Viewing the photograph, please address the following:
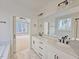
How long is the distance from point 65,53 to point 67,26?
1480 millimetres

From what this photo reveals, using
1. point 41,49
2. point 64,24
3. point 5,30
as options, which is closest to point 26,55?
point 41,49

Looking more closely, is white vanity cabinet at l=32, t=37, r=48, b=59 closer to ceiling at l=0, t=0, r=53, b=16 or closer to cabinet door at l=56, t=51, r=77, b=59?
cabinet door at l=56, t=51, r=77, b=59

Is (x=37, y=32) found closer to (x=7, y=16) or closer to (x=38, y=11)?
(x=38, y=11)

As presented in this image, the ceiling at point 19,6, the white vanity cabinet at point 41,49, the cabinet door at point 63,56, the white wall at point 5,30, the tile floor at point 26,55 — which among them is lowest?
the tile floor at point 26,55

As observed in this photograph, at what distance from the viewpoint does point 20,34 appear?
11.6m

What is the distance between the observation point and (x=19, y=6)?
19.2 ft

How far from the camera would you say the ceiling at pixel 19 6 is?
5.46 metres

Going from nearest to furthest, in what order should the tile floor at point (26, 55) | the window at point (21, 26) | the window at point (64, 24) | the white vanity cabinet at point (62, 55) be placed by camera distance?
the white vanity cabinet at point (62, 55) < the window at point (64, 24) < the tile floor at point (26, 55) < the window at point (21, 26)

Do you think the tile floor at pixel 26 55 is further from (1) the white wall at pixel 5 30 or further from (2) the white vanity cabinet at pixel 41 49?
(1) the white wall at pixel 5 30

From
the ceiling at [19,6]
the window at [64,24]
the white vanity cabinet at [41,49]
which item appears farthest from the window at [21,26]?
the window at [64,24]

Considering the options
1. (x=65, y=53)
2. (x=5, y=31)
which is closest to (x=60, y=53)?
(x=65, y=53)

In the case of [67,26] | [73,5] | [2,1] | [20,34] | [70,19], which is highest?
[2,1]

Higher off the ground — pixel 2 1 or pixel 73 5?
pixel 2 1

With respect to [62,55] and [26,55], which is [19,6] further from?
[62,55]
